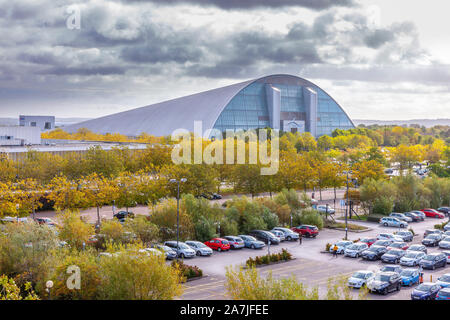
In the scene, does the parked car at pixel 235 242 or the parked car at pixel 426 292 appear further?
the parked car at pixel 235 242

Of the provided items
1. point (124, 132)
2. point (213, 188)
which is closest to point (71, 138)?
point (124, 132)

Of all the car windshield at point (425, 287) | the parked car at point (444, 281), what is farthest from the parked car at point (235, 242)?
the car windshield at point (425, 287)

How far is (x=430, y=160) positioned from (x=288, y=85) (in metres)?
36.4

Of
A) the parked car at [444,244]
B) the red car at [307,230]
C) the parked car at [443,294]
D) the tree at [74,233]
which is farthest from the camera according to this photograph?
the red car at [307,230]

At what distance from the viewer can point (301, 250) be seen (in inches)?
1351

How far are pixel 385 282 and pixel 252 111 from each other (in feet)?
267

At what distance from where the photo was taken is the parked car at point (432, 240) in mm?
35844

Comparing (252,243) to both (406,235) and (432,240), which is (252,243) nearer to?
(406,235)

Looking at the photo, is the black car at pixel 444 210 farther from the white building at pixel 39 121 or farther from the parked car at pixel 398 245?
the white building at pixel 39 121

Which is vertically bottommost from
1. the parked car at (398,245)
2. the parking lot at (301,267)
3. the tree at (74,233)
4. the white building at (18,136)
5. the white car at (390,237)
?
the parking lot at (301,267)

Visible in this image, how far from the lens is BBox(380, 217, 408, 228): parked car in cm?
4341

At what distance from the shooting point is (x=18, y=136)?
8619 centimetres

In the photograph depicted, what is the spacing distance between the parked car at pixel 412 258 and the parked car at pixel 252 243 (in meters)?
9.58
